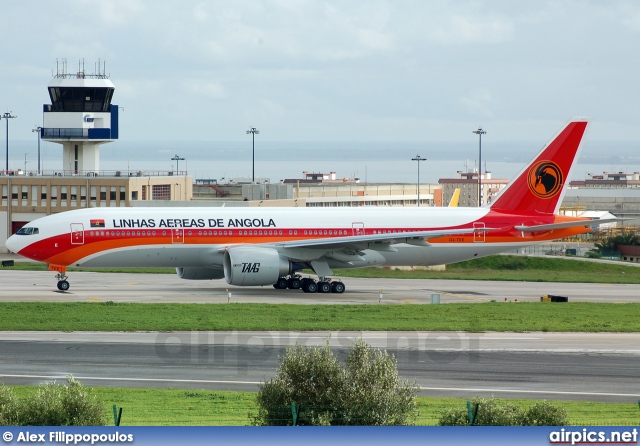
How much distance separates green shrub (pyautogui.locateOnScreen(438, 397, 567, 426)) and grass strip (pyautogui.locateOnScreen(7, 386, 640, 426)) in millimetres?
3266

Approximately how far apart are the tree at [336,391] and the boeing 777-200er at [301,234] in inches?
1129

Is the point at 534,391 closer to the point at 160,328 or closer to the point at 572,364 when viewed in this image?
the point at 572,364

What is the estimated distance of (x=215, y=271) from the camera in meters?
52.4

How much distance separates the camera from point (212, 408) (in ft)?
78.3

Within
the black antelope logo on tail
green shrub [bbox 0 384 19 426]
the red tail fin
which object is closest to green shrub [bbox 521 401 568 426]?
green shrub [bbox 0 384 19 426]

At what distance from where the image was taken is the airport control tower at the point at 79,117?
9538 cm

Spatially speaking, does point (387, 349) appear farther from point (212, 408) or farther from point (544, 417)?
point (544, 417)

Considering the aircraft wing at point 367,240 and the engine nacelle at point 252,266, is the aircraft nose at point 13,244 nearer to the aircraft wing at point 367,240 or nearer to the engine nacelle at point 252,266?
the engine nacelle at point 252,266

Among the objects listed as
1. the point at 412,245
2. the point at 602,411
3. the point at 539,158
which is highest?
the point at 539,158

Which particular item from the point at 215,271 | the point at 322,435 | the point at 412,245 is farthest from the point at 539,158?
the point at 322,435

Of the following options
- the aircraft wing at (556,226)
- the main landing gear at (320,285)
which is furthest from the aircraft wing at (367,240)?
the aircraft wing at (556,226)

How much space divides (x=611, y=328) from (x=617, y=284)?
21558 mm

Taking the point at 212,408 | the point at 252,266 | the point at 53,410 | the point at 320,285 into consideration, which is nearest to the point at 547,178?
the point at 320,285

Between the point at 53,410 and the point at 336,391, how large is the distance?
5.52 m
